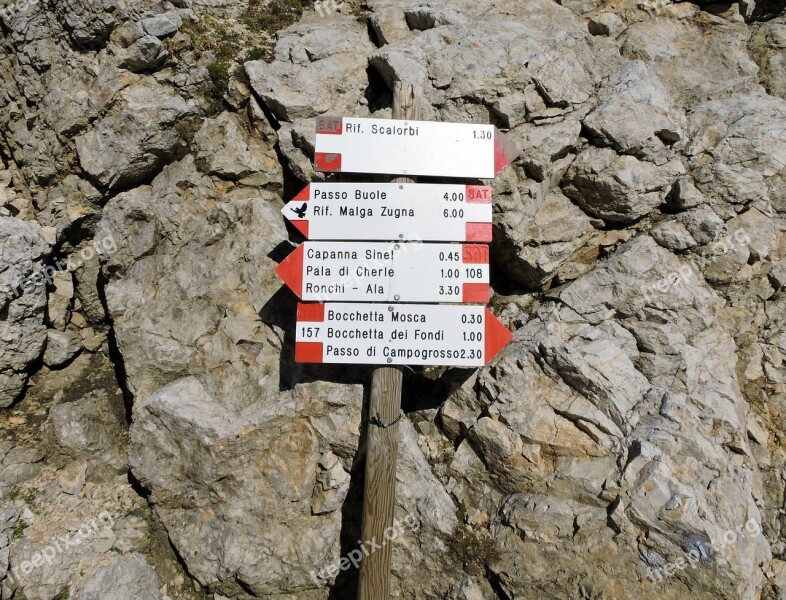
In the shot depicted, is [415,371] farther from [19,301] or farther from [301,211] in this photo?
[19,301]

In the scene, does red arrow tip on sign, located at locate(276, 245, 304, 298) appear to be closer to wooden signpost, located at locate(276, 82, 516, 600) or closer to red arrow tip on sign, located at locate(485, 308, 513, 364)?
wooden signpost, located at locate(276, 82, 516, 600)

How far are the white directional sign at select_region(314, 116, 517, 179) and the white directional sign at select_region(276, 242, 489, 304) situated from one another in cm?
92

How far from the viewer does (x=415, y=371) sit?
7.04m

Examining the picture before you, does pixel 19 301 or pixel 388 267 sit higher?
pixel 388 267

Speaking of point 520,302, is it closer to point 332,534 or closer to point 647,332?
point 647,332

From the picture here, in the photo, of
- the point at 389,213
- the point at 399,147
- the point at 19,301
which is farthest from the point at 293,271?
the point at 19,301

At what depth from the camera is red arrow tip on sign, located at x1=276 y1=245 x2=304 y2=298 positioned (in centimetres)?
564

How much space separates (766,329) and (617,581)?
14.2 feet

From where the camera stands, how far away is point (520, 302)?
23.5 feet

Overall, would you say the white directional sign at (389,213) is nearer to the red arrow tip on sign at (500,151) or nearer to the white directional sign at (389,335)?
the red arrow tip on sign at (500,151)

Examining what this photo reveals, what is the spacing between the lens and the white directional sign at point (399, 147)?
18.8 ft

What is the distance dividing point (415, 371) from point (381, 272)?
2013mm

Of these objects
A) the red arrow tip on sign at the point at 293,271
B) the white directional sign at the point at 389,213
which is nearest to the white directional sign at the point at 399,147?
the white directional sign at the point at 389,213

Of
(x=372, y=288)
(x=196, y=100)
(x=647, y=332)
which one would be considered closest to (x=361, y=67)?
(x=196, y=100)
